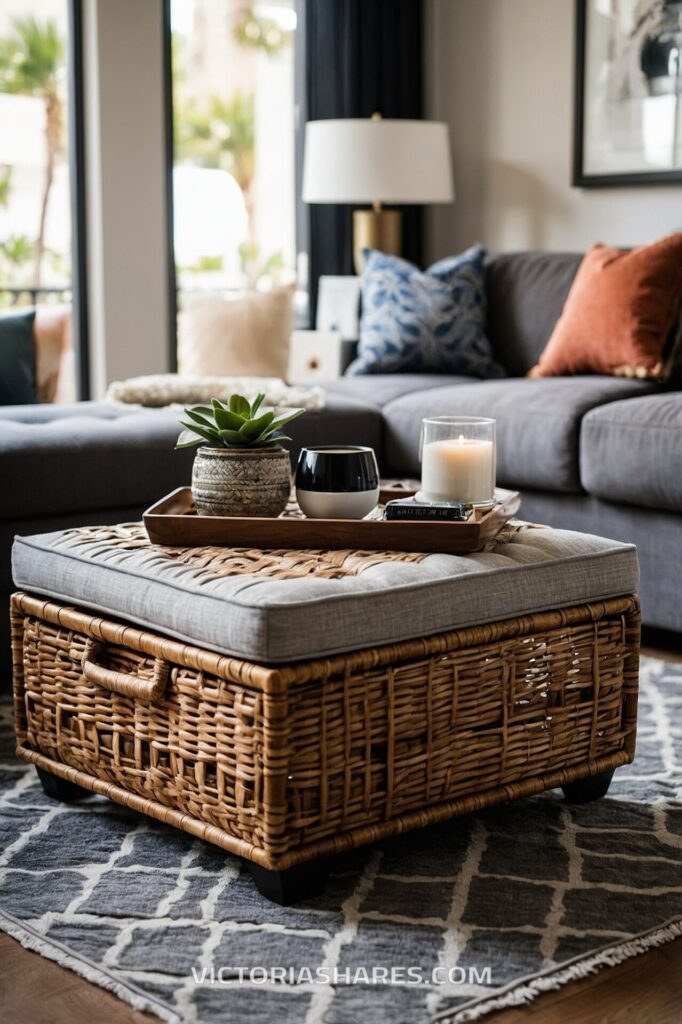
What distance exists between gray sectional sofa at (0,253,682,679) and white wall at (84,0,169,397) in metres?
1.30

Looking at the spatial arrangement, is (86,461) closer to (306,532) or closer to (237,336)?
(306,532)

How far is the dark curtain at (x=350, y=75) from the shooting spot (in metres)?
5.03

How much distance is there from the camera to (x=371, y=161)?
447 cm

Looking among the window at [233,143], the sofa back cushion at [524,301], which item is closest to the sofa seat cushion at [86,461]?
the sofa back cushion at [524,301]

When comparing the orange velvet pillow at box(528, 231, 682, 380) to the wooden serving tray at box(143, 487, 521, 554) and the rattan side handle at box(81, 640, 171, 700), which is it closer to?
the wooden serving tray at box(143, 487, 521, 554)

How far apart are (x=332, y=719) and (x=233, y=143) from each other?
890 centimetres

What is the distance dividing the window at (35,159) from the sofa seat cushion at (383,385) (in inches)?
41.9

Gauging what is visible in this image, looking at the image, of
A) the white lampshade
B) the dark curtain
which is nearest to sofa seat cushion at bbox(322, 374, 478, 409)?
the white lampshade

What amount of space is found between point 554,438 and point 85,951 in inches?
75.2

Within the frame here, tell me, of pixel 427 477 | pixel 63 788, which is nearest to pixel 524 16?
pixel 427 477

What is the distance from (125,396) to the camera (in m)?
3.43

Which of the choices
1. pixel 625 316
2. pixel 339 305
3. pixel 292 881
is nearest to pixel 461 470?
pixel 292 881

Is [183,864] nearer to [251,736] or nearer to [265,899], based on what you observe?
[265,899]

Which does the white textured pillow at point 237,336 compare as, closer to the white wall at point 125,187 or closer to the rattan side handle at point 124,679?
the white wall at point 125,187
